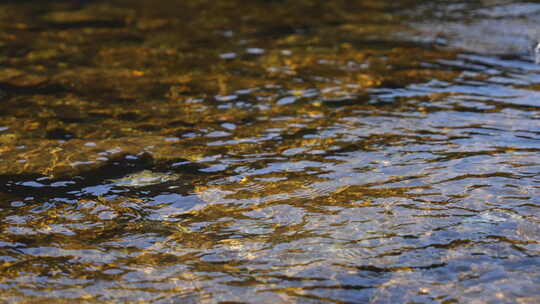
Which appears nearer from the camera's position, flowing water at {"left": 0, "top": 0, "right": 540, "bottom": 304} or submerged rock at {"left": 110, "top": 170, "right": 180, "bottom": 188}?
flowing water at {"left": 0, "top": 0, "right": 540, "bottom": 304}

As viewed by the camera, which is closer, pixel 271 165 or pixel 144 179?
pixel 144 179

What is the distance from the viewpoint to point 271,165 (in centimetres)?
568

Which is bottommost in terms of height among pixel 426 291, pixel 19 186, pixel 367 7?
pixel 426 291

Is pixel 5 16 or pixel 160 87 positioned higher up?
pixel 5 16

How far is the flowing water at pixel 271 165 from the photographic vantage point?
13.1ft

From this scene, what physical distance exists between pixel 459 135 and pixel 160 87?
3.83 m

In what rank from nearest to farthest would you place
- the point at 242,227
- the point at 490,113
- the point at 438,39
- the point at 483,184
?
the point at 242,227
the point at 483,184
the point at 490,113
the point at 438,39

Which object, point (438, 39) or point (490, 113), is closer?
point (490, 113)

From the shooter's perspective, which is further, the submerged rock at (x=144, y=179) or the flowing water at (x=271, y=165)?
the submerged rock at (x=144, y=179)

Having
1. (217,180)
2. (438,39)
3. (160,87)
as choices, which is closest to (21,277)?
(217,180)

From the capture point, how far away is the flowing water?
3982mm

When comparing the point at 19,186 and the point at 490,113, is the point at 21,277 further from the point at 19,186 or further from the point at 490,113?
the point at 490,113

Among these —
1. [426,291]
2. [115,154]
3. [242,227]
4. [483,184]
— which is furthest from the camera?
[115,154]

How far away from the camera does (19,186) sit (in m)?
5.27
